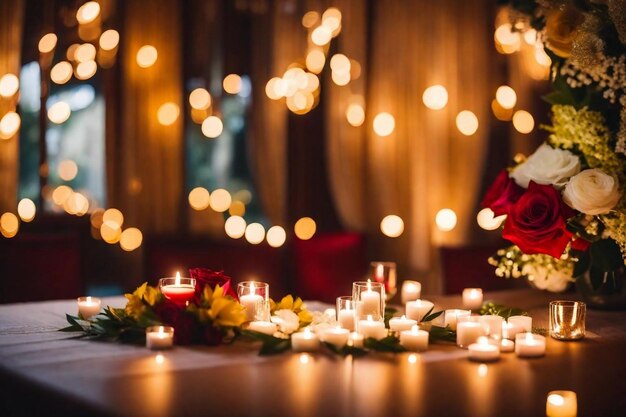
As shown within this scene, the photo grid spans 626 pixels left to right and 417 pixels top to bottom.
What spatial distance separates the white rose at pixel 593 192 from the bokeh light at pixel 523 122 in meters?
2.64

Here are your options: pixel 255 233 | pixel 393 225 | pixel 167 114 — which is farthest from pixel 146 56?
pixel 393 225

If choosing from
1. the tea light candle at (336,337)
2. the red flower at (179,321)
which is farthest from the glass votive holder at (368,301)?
the red flower at (179,321)

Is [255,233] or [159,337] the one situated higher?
[255,233]

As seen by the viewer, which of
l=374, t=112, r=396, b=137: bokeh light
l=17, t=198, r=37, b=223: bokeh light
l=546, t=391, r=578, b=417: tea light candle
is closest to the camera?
l=546, t=391, r=578, b=417: tea light candle

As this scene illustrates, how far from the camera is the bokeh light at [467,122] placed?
14.6 feet

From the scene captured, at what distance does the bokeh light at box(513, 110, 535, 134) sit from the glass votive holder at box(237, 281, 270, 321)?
9.72 feet

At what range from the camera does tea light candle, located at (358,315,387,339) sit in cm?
169

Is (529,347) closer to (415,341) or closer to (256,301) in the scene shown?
(415,341)

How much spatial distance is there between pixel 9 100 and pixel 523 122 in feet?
8.76

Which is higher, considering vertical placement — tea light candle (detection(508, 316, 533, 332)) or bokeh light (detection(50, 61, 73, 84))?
bokeh light (detection(50, 61, 73, 84))

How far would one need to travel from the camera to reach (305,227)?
4688 millimetres

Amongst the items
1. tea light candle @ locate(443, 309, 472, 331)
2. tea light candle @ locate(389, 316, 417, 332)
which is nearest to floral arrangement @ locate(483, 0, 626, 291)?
tea light candle @ locate(443, 309, 472, 331)

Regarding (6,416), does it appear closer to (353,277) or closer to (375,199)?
(353,277)

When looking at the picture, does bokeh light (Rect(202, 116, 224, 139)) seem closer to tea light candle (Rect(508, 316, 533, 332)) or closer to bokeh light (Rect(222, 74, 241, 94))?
bokeh light (Rect(222, 74, 241, 94))
